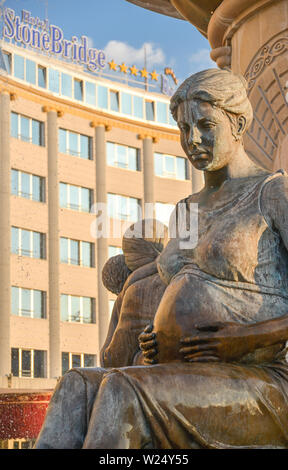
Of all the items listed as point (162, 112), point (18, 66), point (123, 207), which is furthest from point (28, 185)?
point (162, 112)

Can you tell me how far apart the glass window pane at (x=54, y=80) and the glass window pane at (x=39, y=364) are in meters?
13.7

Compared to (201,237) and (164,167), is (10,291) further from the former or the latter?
(201,237)

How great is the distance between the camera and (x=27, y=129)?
4828 cm

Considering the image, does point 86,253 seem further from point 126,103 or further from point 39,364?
point 126,103

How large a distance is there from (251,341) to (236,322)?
88 mm

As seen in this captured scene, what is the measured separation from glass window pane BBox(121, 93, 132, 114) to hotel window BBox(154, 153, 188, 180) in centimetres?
315

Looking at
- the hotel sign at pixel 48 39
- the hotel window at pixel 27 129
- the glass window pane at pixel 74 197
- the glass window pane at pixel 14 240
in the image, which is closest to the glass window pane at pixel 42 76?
the hotel sign at pixel 48 39

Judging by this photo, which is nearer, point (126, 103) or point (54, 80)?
point (54, 80)

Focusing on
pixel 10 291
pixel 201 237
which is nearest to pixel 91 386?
pixel 201 237

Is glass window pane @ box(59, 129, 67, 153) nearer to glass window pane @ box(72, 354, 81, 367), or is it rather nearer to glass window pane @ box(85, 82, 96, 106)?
glass window pane @ box(85, 82, 96, 106)

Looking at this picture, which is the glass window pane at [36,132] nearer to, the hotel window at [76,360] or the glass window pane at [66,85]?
the glass window pane at [66,85]

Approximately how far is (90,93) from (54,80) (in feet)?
9.06

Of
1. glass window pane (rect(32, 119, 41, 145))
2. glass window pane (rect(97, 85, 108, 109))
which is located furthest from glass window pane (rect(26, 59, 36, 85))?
glass window pane (rect(97, 85, 108, 109))

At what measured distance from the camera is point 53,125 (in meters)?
49.5
